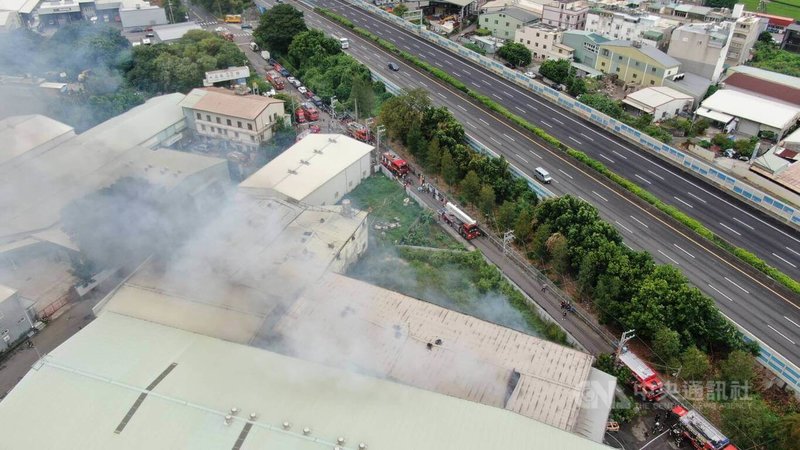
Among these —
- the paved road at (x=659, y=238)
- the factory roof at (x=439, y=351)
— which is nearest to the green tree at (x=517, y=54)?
the paved road at (x=659, y=238)

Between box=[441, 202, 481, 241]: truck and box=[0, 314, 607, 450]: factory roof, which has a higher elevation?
box=[0, 314, 607, 450]: factory roof

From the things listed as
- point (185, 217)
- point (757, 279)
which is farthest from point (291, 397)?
point (757, 279)

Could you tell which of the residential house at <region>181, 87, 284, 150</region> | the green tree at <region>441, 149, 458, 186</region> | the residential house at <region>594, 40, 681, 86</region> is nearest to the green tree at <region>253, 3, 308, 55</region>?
the residential house at <region>181, 87, 284, 150</region>

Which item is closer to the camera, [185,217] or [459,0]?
[185,217]

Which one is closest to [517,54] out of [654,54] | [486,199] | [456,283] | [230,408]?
[654,54]

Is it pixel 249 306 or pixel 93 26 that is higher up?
pixel 93 26

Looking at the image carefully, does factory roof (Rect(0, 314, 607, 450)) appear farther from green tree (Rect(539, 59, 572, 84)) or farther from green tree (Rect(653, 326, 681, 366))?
green tree (Rect(539, 59, 572, 84))

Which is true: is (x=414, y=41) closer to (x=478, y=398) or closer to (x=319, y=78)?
(x=319, y=78)

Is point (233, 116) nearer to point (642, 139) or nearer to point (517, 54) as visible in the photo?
point (642, 139)
